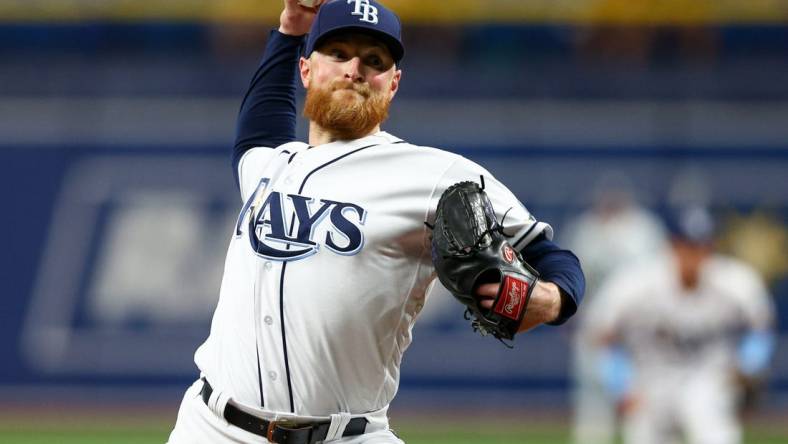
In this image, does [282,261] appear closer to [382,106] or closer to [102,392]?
[382,106]

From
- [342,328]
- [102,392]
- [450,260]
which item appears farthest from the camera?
[102,392]

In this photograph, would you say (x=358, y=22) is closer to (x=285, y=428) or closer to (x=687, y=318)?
(x=285, y=428)

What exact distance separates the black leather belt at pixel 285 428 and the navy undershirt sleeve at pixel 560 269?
2.29ft

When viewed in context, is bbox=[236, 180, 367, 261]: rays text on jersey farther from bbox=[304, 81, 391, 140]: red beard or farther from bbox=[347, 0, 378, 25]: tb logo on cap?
bbox=[347, 0, 378, 25]: tb logo on cap

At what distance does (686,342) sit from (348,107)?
18.5 ft

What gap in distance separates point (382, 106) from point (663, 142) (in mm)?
10823

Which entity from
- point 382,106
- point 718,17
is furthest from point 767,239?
point 382,106

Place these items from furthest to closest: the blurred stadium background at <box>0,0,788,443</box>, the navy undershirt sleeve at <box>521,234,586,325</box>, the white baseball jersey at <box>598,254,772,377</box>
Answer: the blurred stadium background at <box>0,0,788,443</box>
the white baseball jersey at <box>598,254,772,377</box>
the navy undershirt sleeve at <box>521,234,586,325</box>

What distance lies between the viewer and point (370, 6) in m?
4.31

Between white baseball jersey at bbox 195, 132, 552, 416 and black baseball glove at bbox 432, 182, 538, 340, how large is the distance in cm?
23

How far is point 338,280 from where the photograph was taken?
4.08 m

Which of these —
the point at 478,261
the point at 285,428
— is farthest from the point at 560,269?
the point at 285,428

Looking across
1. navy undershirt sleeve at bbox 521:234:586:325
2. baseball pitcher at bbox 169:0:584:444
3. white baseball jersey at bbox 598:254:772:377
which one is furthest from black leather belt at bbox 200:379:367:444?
white baseball jersey at bbox 598:254:772:377

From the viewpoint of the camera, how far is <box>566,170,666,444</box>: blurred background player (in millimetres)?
12781
